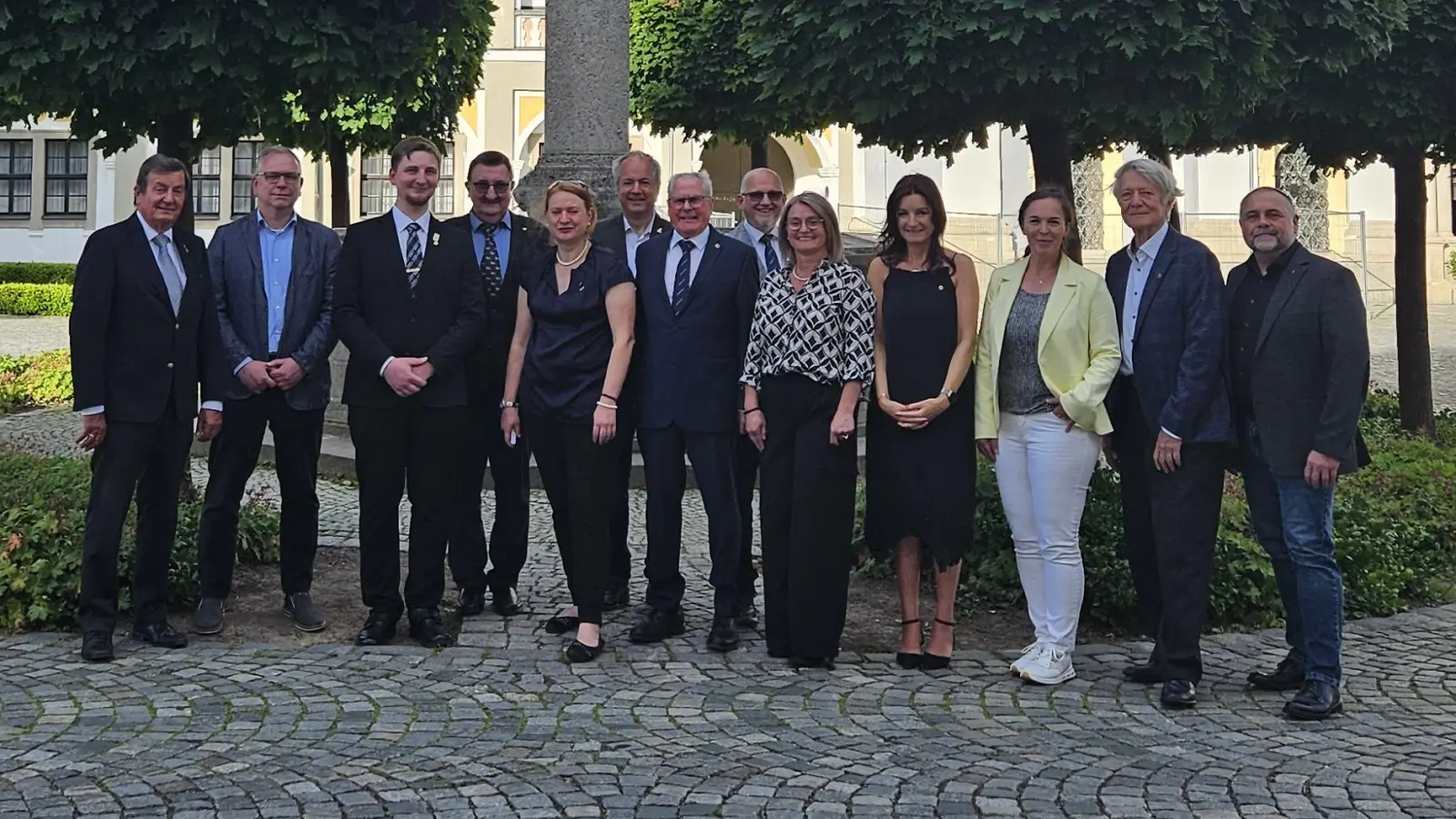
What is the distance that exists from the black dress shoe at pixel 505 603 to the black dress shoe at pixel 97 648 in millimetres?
1507

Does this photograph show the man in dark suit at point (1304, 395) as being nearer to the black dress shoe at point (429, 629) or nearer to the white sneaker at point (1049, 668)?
the white sneaker at point (1049, 668)

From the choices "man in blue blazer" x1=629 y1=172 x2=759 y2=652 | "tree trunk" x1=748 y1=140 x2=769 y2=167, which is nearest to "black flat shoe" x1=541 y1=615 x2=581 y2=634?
"man in blue blazer" x1=629 y1=172 x2=759 y2=652

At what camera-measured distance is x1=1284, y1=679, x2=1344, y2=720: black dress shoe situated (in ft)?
16.4

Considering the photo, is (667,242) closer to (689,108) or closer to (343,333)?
(343,333)

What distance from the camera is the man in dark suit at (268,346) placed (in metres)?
6.01

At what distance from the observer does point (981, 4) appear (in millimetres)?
7141

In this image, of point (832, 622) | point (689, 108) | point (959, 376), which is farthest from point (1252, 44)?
point (689, 108)

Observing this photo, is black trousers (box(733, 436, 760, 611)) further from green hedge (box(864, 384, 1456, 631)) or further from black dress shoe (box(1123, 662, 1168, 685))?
black dress shoe (box(1123, 662, 1168, 685))

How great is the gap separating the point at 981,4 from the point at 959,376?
2.38 meters

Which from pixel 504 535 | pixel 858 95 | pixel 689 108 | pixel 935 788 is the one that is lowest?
pixel 935 788

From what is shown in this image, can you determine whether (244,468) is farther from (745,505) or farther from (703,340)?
(745,505)

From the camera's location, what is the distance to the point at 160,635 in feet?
19.2

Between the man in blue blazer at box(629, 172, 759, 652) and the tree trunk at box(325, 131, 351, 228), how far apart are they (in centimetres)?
1214

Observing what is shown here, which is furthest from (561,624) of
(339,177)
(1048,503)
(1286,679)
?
(339,177)
